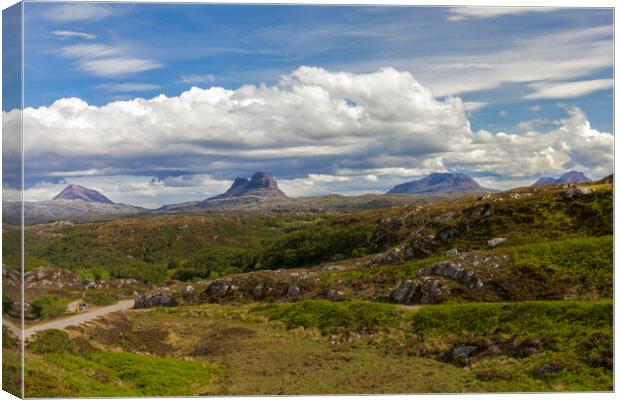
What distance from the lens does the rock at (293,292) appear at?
4753 centimetres

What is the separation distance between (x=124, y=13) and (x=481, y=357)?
22.8 meters

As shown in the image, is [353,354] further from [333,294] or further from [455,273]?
[333,294]

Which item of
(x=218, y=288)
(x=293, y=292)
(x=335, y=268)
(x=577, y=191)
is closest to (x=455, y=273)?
(x=293, y=292)

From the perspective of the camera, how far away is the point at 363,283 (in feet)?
148

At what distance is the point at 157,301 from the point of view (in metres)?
54.7

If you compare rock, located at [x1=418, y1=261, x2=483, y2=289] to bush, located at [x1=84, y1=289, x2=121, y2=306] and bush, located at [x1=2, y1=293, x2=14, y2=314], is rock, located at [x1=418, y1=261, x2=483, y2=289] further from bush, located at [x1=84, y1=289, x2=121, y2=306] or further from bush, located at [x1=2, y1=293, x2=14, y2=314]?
bush, located at [x1=84, y1=289, x2=121, y2=306]

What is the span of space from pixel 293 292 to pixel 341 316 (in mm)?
15135

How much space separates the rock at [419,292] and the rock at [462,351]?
36.6 feet

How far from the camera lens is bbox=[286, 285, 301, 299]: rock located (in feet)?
156

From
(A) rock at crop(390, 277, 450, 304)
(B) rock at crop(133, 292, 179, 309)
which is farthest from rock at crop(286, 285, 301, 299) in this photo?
(B) rock at crop(133, 292, 179, 309)

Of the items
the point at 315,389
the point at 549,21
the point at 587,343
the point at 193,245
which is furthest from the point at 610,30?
the point at 193,245

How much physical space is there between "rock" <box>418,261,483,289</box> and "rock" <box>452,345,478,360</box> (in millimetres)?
12044

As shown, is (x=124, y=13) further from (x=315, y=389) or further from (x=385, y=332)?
(x=385, y=332)

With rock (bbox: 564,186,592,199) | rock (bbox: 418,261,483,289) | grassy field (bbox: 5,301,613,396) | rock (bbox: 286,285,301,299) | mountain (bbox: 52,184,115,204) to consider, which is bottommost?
rock (bbox: 286,285,301,299)
